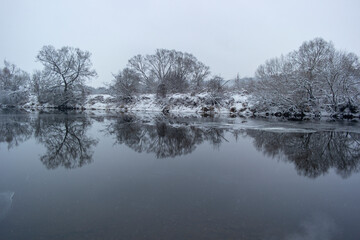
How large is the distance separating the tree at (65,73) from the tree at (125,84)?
226 inches

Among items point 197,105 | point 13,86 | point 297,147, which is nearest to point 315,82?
point 197,105

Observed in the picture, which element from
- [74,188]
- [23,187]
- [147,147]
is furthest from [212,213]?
[147,147]

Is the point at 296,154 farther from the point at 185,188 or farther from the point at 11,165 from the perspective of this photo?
the point at 11,165

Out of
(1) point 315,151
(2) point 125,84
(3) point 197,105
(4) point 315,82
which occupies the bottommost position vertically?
(1) point 315,151

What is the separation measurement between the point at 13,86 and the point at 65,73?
16.6 m

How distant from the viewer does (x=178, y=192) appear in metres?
4.43

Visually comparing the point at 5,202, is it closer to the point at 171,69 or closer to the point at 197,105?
the point at 197,105

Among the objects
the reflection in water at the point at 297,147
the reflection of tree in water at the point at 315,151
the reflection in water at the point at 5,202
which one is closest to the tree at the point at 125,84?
the reflection in water at the point at 297,147

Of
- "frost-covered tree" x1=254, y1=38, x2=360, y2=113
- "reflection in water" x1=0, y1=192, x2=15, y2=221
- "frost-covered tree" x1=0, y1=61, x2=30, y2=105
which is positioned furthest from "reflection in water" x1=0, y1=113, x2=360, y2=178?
"frost-covered tree" x1=0, y1=61, x2=30, y2=105

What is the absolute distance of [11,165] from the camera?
20.1ft

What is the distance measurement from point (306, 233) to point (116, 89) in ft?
126

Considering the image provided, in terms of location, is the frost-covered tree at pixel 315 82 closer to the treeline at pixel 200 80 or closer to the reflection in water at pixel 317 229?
the treeline at pixel 200 80

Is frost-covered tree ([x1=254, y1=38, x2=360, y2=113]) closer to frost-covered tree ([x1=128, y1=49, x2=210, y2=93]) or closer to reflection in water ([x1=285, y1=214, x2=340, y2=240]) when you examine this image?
frost-covered tree ([x1=128, y1=49, x2=210, y2=93])

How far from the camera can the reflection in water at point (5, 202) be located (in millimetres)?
Result: 3580
